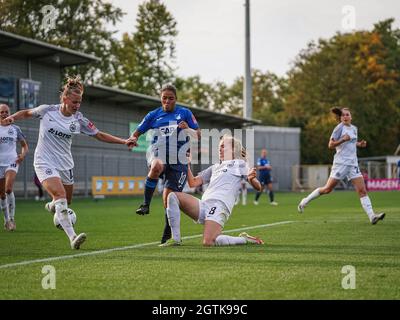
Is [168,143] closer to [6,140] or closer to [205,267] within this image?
[205,267]

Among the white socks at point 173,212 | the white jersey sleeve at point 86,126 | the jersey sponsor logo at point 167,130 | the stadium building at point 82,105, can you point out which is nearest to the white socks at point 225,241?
the white socks at point 173,212

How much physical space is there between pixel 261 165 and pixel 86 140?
15246mm

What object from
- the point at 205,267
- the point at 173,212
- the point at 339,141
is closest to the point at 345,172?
the point at 339,141

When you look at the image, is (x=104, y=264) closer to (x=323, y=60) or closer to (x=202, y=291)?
(x=202, y=291)

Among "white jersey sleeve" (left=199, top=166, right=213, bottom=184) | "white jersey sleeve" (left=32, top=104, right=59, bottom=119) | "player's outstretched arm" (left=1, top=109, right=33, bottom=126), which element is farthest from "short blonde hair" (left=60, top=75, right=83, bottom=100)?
"white jersey sleeve" (left=199, top=166, right=213, bottom=184)

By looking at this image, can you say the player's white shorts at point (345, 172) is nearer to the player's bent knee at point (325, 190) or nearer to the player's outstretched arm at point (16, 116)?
the player's bent knee at point (325, 190)

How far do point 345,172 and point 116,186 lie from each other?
22.4 meters

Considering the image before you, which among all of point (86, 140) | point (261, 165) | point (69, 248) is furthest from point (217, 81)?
point (69, 248)

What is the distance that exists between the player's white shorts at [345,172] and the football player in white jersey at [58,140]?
6.45 m

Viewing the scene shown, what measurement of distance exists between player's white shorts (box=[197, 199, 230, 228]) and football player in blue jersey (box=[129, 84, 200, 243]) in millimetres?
631

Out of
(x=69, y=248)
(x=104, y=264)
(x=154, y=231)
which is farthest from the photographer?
(x=154, y=231)

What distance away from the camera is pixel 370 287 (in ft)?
18.1

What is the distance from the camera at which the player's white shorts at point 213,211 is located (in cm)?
910

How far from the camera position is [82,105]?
3878 cm
